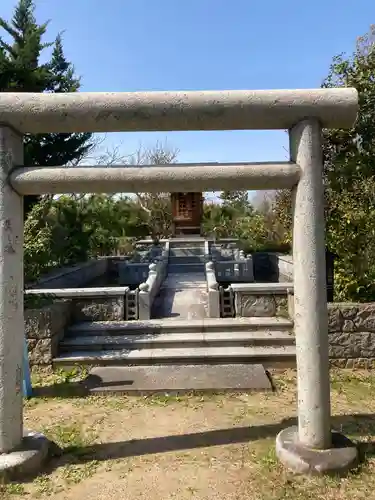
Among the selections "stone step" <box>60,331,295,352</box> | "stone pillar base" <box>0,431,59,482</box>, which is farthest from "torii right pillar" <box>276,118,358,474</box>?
"stone step" <box>60,331,295,352</box>

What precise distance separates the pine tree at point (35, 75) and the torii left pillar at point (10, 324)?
9.72m

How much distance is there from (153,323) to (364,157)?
5093mm

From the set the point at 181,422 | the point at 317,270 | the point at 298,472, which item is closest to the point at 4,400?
the point at 181,422

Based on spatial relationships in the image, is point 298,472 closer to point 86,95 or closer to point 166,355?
point 166,355

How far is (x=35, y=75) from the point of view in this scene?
13.4 m

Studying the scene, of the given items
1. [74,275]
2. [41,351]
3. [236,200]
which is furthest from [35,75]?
[236,200]

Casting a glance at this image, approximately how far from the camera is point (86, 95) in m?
3.44

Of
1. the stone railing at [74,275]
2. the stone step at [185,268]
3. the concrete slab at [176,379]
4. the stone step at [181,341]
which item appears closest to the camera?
the concrete slab at [176,379]

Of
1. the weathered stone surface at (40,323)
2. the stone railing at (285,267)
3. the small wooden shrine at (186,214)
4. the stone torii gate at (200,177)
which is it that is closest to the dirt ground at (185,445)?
the stone torii gate at (200,177)

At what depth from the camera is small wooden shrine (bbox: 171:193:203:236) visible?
23641 mm

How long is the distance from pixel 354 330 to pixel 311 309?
3.13 metres

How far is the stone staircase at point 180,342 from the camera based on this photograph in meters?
6.02

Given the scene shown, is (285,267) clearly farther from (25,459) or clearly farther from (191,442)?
(25,459)

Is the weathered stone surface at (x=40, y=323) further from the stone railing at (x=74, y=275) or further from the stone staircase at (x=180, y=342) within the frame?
the stone railing at (x=74, y=275)
